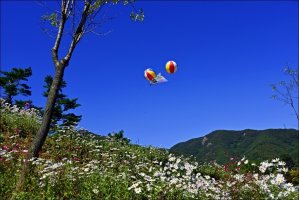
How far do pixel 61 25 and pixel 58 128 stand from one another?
7.46 meters

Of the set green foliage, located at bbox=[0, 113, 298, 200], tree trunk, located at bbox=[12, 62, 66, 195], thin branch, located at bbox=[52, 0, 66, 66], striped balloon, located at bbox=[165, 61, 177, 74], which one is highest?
thin branch, located at bbox=[52, 0, 66, 66]

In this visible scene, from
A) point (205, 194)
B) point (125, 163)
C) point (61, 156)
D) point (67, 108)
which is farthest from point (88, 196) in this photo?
point (67, 108)

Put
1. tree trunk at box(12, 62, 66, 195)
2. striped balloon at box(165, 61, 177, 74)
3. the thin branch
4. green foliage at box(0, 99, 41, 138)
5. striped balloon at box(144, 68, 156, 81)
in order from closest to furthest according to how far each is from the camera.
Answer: tree trunk at box(12, 62, 66, 195)
the thin branch
striped balloon at box(165, 61, 177, 74)
striped balloon at box(144, 68, 156, 81)
green foliage at box(0, 99, 41, 138)

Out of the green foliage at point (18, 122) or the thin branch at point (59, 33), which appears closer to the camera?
the thin branch at point (59, 33)

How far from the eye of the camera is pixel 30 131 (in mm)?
17859

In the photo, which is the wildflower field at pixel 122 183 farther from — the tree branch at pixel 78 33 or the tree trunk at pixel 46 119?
the tree branch at pixel 78 33

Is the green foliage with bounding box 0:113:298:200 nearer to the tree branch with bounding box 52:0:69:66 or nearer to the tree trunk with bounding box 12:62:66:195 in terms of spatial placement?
the tree trunk with bounding box 12:62:66:195

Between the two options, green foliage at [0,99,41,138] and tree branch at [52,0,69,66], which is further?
green foliage at [0,99,41,138]

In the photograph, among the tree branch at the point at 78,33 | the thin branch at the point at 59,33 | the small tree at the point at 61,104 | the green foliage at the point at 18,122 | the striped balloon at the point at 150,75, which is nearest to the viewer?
the tree branch at the point at 78,33

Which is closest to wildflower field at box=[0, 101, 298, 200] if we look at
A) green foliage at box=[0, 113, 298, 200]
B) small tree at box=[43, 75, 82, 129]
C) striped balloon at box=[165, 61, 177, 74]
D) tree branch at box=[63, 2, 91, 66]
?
green foliage at box=[0, 113, 298, 200]

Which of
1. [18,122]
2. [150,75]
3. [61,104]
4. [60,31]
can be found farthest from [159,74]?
[61,104]

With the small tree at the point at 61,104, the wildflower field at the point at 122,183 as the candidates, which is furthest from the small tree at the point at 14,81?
the wildflower field at the point at 122,183

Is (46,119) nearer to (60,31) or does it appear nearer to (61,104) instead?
(60,31)

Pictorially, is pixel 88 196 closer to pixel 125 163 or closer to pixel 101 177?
pixel 101 177
